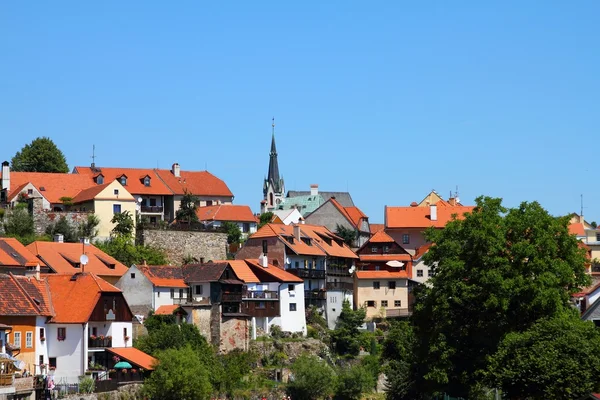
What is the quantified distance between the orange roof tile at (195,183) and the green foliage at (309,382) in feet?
110

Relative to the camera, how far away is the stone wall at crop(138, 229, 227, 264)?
3834 inches

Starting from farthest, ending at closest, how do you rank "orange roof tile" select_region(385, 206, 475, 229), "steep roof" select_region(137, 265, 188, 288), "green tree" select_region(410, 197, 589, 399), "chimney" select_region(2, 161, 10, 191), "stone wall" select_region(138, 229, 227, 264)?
A: 1. "orange roof tile" select_region(385, 206, 475, 229)
2. "chimney" select_region(2, 161, 10, 191)
3. "stone wall" select_region(138, 229, 227, 264)
4. "steep roof" select_region(137, 265, 188, 288)
5. "green tree" select_region(410, 197, 589, 399)

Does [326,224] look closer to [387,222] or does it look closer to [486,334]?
[387,222]

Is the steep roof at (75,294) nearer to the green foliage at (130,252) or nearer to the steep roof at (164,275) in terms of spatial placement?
the steep roof at (164,275)

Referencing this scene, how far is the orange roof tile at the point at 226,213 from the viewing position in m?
109

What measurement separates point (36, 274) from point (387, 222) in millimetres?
43121

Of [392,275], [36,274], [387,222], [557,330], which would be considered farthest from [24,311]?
[387,222]

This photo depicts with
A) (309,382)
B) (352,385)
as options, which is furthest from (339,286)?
(309,382)

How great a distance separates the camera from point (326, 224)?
11919 centimetres

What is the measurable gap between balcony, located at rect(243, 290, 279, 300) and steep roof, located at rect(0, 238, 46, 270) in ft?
45.3

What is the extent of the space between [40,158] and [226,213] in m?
18.6

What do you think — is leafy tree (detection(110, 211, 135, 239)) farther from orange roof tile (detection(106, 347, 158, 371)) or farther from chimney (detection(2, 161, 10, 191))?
orange roof tile (detection(106, 347, 158, 371))

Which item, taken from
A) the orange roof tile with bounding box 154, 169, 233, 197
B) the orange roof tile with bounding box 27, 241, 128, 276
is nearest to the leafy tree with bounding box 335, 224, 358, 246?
the orange roof tile with bounding box 154, 169, 233, 197

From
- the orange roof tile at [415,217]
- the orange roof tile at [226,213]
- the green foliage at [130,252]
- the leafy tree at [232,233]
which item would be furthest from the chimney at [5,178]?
the orange roof tile at [415,217]
